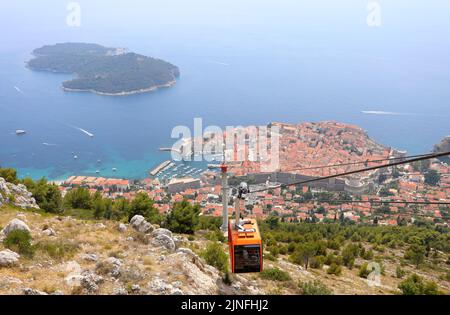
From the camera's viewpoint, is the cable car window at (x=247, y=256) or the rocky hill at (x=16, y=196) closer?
the cable car window at (x=247, y=256)

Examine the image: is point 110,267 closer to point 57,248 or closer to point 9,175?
point 57,248

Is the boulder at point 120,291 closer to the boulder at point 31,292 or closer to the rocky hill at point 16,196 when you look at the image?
the boulder at point 31,292

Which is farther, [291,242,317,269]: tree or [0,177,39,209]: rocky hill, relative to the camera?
[0,177,39,209]: rocky hill

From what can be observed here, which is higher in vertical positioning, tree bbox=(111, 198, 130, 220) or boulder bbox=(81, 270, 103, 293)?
boulder bbox=(81, 270, 103, 293)

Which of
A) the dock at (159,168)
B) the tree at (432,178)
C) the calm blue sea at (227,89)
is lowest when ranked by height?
the dock at (159,168)

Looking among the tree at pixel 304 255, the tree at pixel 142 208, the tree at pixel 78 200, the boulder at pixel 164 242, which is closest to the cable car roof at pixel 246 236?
the boulder at pixel 164 242

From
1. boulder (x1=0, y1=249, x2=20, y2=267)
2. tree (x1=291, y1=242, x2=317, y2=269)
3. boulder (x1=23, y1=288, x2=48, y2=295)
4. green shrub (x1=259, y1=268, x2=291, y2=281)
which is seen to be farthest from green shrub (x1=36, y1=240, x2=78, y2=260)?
tree (x1=291, y1=242, x2=317, y2=269)

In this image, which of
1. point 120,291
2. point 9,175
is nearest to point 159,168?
point 9,175

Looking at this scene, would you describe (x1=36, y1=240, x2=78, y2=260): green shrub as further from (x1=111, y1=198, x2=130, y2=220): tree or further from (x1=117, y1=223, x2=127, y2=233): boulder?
(x1=111, y1=198, x2=130, y2=220): tree
